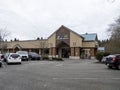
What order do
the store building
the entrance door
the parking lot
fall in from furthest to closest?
1. the entrance door
2. the store building
3. the parking lot

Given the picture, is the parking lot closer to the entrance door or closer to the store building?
the store building

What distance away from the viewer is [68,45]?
221 ft

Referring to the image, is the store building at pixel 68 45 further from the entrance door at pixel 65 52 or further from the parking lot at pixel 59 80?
the parking lot at pixel 59 80

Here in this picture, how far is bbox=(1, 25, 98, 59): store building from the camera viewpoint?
214 ft

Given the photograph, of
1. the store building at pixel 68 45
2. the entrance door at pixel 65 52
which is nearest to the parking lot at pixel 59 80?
the store building at pixel 68 45

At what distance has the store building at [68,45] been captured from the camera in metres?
65.4

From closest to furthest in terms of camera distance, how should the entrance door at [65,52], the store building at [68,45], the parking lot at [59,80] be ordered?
the parking lot at [59,80], the store building at [68,45], the entrance door at [65,52]

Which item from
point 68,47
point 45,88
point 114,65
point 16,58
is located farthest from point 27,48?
point 45,88

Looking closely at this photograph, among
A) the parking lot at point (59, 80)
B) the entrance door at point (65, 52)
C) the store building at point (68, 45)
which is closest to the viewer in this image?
the parking lot at point (59, 80)

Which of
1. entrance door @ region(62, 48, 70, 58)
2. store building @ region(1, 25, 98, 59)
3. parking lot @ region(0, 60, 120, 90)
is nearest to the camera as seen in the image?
parking lot @ region(0, 60, 120, 90)

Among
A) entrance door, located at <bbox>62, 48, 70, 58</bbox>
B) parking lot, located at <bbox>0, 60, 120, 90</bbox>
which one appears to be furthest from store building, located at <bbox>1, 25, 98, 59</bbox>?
parking lot, located at <bbox>0, 60, 120, 90</bbox>

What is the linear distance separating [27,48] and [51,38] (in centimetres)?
1077

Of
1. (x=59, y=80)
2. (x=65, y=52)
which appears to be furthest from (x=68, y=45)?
(x=59, y=80)

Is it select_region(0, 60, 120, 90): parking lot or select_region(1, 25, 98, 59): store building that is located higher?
select_region(1, 25, 98, 59): store building
